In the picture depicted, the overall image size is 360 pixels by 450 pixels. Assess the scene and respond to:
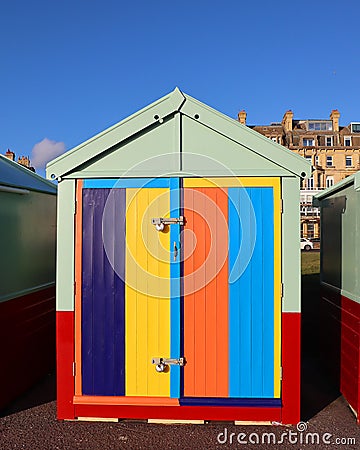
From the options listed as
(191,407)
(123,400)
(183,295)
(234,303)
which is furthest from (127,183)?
(191,407)

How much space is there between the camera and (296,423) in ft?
13.8

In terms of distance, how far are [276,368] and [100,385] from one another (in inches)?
68.5

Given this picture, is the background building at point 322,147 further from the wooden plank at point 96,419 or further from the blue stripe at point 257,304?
the wooden plank at point 96,419

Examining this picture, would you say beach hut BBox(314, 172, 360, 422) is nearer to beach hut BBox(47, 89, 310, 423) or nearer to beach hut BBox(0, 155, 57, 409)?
beach hut BBox(47, 89, 310, 423)

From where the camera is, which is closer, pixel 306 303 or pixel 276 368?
pixel 276 368

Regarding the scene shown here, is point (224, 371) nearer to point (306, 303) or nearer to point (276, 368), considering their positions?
point (276, 368)

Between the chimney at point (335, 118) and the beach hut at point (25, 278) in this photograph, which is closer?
the beach hut at point (25, 278)

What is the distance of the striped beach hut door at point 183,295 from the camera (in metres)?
4.23

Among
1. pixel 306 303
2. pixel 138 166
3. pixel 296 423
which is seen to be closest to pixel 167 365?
pixel 296 423

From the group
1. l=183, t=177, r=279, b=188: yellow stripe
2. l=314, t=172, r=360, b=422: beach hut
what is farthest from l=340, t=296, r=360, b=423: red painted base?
l=183, t=177, r=279, b=188: yellow stripe

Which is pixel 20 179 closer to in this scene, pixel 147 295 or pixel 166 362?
pixel 147 295

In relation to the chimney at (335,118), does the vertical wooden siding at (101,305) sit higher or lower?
lower

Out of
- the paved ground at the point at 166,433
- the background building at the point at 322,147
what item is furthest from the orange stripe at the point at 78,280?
the background building at the point at 322,147

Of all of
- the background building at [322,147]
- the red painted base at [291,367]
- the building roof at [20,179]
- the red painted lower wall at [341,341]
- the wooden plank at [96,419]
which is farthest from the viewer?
the background building at [322,147]
